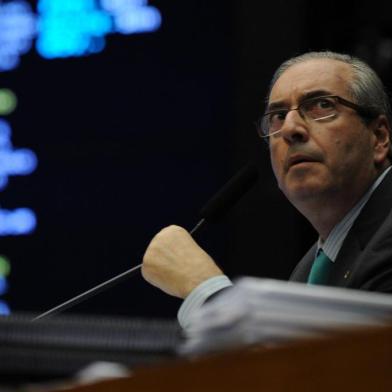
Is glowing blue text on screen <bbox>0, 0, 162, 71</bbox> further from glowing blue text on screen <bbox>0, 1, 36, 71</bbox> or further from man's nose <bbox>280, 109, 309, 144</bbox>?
man's nose <bbox>280, 109, 309, 144</bbox>

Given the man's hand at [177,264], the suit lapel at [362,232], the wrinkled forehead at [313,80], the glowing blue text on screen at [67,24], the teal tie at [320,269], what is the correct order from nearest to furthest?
the man's hand at [177,264] → the suit lapel at [362,232] → the teal tie at [320,269] → the wrinkled forehead at [313,80] → the glowing blue text on screen at [67,24]

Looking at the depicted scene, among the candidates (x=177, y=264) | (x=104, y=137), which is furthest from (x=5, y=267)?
(x=177, y=264)

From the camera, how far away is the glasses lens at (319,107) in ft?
7.75

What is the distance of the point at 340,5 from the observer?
137 inches

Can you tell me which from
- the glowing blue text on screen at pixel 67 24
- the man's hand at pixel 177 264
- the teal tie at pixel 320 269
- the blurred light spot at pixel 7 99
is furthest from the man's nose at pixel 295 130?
the blurred light spot at pixel 7 99

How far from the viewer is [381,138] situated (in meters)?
2.45

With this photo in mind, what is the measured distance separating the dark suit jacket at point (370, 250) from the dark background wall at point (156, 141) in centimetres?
104

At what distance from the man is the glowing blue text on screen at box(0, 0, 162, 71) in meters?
1.19

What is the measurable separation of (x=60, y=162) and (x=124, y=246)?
15.2 inches

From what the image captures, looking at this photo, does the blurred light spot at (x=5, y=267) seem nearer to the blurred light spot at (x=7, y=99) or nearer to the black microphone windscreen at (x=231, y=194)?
the blurred light spot at (x=7, y=99)

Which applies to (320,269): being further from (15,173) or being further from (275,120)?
(15,173)

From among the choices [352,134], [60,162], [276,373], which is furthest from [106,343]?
[60,162]

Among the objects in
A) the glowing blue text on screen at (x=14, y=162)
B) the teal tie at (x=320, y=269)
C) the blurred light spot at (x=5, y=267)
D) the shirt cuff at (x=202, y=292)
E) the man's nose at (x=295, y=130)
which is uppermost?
the man's nose at (x=295, y=130)

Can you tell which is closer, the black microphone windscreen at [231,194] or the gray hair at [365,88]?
the black microphone windscreen at [231,194]
